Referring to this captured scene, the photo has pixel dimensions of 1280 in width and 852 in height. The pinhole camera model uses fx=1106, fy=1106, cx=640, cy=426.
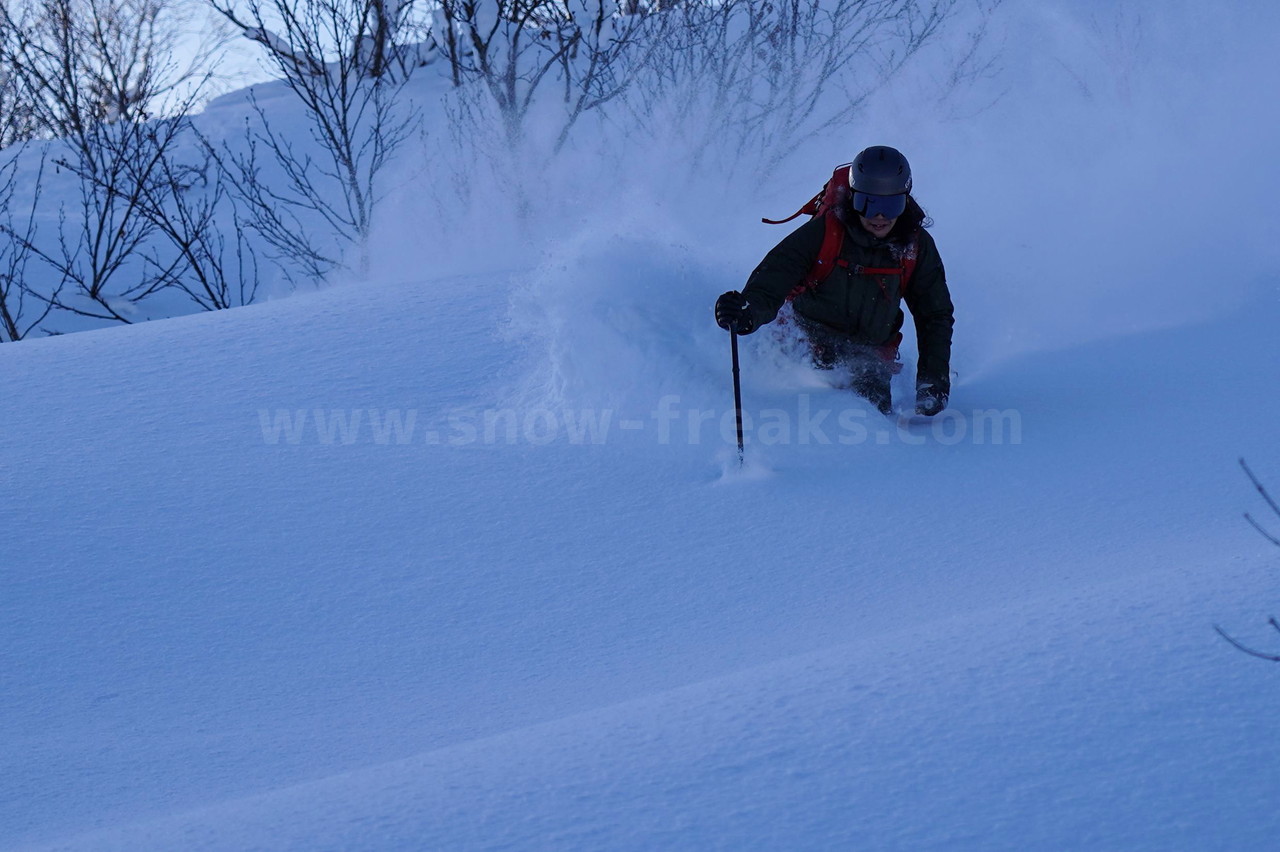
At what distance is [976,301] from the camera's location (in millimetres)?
5516

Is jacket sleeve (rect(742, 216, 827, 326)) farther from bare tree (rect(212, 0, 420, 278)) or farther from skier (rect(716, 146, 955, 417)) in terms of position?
bare tree (rect(212, 0, 420, 278))

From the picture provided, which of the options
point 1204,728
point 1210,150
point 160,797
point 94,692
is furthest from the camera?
point 1210,150

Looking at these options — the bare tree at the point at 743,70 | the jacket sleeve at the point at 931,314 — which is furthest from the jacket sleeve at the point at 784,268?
the bare tree at the point at 743,70

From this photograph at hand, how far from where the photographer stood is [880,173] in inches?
144

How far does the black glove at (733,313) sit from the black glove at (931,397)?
0.70m

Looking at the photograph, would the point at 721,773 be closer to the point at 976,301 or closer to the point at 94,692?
the point at 94,692

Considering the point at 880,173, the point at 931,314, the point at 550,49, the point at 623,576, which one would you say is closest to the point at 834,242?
the point at 880,173

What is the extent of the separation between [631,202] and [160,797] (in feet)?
27.7

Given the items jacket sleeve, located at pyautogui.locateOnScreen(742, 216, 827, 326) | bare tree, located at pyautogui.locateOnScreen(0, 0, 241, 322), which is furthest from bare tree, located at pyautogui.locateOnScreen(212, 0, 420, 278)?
jacket sleeve, located at pyautogui.locateOnScreen(742, 216, 827, 326)

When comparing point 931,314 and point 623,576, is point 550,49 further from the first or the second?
point 623,576

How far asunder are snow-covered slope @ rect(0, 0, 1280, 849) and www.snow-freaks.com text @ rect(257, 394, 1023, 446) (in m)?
0.02

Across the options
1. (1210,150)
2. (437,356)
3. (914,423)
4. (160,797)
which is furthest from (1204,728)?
(1210,150)

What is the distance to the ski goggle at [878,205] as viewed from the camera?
3.70 meters

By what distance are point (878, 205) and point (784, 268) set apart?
39 centimetres
